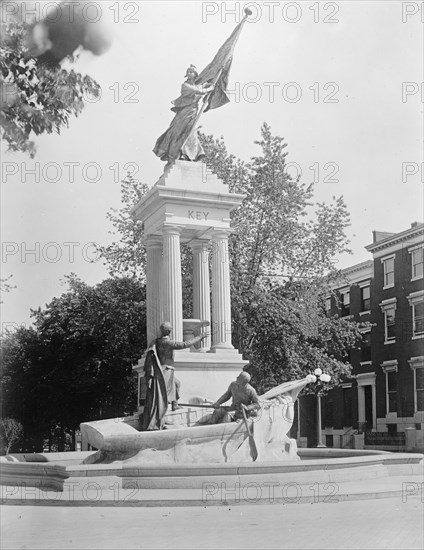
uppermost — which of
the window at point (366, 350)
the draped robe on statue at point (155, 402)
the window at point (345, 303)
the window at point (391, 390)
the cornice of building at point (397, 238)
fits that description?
the cornice of building at point (397, 238)

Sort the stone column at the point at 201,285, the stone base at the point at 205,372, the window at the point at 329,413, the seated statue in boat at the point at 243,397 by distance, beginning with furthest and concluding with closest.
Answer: the window at the point at 329,413 → the stone column at the point at 201,285 → the stone base at the point at 205,372 → the seated statue in boat at the point at 243,397

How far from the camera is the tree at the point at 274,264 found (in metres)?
30.7

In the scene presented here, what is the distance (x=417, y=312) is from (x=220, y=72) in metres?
29.7

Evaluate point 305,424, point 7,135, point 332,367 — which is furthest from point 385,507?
point 305,424

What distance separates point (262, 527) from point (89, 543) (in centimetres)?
224

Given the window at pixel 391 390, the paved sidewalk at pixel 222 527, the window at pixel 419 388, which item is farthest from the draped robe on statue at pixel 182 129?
the window at pixel 391 390

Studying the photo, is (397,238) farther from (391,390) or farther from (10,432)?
(10,432)

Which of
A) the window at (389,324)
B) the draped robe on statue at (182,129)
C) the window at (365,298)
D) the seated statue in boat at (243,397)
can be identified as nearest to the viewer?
the seated statue in boat at (243,397)

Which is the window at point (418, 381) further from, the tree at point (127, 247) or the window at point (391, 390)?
the tree at point (127, 247)

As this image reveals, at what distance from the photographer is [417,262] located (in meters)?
48.3

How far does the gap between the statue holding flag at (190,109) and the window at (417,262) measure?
1132 inches

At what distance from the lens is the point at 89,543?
9094mm

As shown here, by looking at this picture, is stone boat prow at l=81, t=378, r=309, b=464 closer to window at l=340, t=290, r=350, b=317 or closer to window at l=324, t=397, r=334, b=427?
window at l=340, t=290, r=350, b=317

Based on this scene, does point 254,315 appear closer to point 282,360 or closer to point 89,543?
point 282,360
